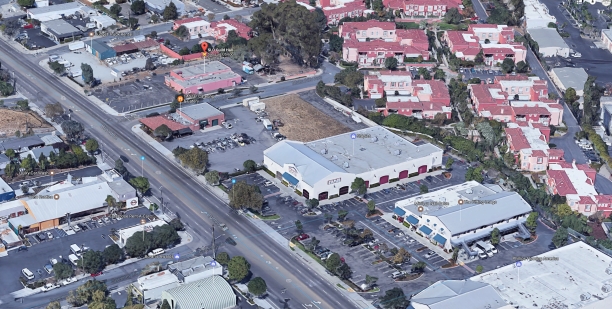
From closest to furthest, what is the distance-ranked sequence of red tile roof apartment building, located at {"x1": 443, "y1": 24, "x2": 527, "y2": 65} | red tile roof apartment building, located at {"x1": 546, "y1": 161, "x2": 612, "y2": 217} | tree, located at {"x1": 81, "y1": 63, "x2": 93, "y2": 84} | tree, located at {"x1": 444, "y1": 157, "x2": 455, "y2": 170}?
1. red tile roof apartment building, located at {"x1": 546, "y1": 161, "x2": 612, "y2": 217}
2. tree, located at {"x1": 444, "y1": 157, "x2": 455, "y2": 170}
3. tree, located at {"x1": 81, "y1": 63, "x2": 93, "y2": 84}
4. red tile roof apartment building, located at {"x1": 443, "y1": 24, "x2": 527, "y2": 65}

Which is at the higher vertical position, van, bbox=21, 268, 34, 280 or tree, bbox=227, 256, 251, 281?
tree, bbox=227, 256, 251, 281

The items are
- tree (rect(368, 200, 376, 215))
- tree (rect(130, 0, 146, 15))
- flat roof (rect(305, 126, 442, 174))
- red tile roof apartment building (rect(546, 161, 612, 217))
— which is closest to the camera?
tree (rect(368, 200, 376, 215))

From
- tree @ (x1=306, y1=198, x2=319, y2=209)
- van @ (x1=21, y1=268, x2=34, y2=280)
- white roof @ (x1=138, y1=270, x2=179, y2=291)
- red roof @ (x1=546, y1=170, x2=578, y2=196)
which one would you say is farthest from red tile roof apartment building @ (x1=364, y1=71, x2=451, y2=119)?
van @ (x1=21, y1=268, x2=34, y2=280)

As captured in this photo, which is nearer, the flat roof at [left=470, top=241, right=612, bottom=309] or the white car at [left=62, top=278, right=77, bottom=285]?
the flat roof at [left=470, top=241, right=612, bottom=309]

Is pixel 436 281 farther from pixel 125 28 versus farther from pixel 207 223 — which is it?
pixel 125 28

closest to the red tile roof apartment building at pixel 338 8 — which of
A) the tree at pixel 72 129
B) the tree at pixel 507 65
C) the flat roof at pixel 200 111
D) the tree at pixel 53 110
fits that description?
the tree at pixel 507 65

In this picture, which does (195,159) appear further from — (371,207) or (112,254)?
(371,207)

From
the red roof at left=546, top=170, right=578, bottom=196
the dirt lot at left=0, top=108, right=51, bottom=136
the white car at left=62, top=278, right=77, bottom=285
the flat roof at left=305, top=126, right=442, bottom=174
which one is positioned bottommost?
the dirt lot at left=0, top=108, right=51, bottom=136

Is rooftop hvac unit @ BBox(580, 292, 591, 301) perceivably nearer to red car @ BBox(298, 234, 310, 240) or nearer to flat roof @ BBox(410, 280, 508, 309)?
flat roof @ BBox(410, 280, 508, 309)
